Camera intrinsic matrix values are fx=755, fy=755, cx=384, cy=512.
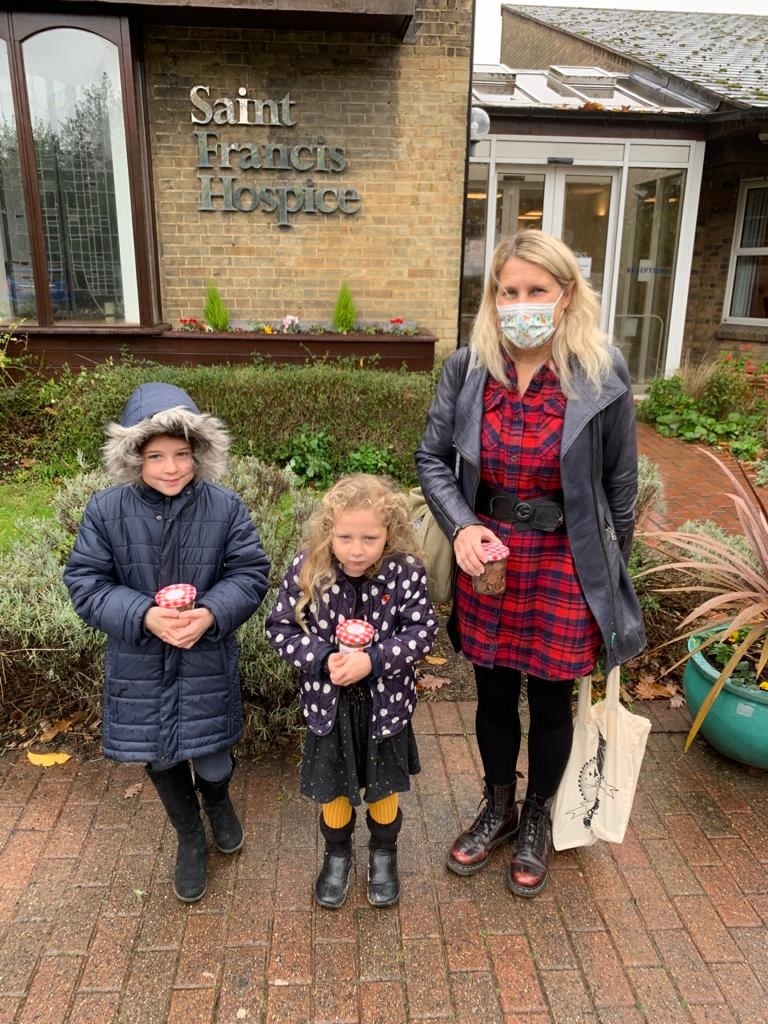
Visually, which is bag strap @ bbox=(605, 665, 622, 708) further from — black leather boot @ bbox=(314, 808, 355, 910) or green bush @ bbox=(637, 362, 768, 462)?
green bush @ bbox=(637, 362, 768, 462)

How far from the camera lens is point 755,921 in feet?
7.59

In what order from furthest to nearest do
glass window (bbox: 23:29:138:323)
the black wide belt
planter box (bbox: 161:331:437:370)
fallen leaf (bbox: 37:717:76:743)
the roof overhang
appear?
planter box (bbox: 161:331:437:370) → glass window (bbox: 23:29:138:323) → the roof overhang → fallen leaf (bbox: 37:717:76:743) → the black wide belt

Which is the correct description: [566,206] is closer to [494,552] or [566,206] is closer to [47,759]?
[494,552]

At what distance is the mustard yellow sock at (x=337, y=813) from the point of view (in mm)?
2287

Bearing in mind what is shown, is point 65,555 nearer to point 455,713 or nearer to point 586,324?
point 455,713

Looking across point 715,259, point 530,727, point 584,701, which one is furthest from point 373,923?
point 715,259

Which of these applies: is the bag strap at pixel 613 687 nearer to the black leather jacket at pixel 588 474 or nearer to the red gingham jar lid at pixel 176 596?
the black leather jacket at pixel 588 474

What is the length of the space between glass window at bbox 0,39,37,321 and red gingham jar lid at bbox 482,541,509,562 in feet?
23.1

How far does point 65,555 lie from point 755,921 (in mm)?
3131

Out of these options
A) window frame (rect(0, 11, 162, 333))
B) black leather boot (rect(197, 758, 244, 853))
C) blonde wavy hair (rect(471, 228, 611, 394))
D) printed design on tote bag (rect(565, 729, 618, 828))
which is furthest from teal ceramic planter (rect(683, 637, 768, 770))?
window frame (rect(0, 11, 162, 333))

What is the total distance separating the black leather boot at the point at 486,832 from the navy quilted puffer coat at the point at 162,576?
885mm

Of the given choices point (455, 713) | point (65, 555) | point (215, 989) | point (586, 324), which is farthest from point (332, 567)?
point (65, 555)

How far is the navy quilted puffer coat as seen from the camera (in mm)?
2123

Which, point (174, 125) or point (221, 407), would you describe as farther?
point (174, 125)
